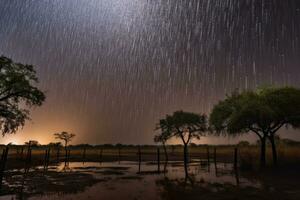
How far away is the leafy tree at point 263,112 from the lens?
107ft

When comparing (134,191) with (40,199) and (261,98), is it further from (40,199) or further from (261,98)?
(261,98)

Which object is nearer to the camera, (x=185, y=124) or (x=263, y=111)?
(x=263, y=111)

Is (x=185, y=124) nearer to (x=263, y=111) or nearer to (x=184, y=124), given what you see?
(x=184, y=124)

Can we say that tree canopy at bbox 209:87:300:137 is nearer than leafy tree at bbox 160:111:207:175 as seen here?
Yes

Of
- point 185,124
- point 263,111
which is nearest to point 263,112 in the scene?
point 263,111

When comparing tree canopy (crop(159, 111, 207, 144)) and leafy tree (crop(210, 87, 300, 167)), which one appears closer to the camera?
leafy tree (crop(210, 87, 300, 167))

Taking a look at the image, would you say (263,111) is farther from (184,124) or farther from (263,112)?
(184,124)

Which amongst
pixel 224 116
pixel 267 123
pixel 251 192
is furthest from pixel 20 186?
pixel 267 123

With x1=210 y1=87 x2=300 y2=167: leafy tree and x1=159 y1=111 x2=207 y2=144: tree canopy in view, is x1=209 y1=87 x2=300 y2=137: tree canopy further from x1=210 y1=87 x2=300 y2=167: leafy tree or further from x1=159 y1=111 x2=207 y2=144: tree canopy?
x1=159 y1=111 x2=207 y2=144: tree canopy

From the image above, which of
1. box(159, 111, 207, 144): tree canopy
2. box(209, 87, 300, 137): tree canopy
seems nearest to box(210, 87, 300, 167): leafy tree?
box(209, 87, 300, 137): tree canopy

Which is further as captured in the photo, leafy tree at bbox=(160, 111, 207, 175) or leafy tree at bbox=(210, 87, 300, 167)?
leafy tree at bbox=(160, 111, 207, 175)

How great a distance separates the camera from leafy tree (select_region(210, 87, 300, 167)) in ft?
107

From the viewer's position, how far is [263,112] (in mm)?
31375

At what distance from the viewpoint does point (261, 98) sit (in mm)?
34812
